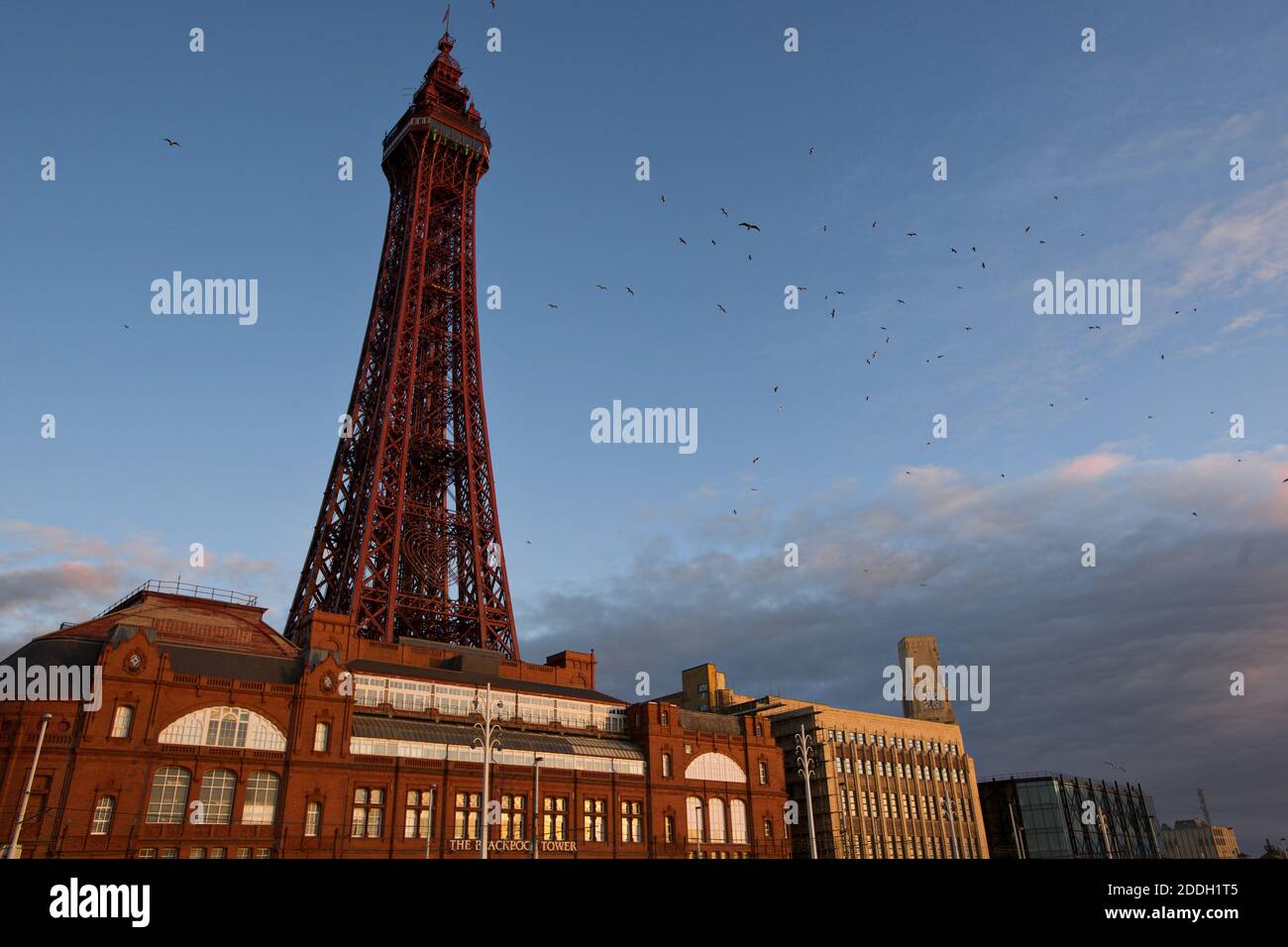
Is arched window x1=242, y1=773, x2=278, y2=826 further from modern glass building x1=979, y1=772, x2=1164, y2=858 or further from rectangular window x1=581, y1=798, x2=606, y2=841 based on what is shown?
modern glass building x1=979, y1=772, x2=1164, y2=858

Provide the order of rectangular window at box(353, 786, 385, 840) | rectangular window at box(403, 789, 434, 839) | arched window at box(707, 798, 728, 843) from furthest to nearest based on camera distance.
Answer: arched window at box(707, 798, 728, 843) < rectangular window at box(403, 789, 434, 839) < rectangular window at box(353, 786, 385, 840)

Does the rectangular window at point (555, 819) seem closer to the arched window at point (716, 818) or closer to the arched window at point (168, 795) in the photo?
the arched window at point (716, 818)

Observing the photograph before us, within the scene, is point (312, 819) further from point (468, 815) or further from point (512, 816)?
point (512, 816)

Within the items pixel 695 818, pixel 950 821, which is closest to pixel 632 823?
pixel 695 818

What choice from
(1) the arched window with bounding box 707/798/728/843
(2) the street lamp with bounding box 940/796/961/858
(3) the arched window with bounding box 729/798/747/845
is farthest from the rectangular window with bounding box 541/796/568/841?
(2) the street lamp with bounding box 940/796/961/858

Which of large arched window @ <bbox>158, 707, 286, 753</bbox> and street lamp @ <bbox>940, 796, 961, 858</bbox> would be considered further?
street lamp @ <bbox>940, 796, 961, 858</bbox>

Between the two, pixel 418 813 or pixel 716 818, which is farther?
pixel 716 818
